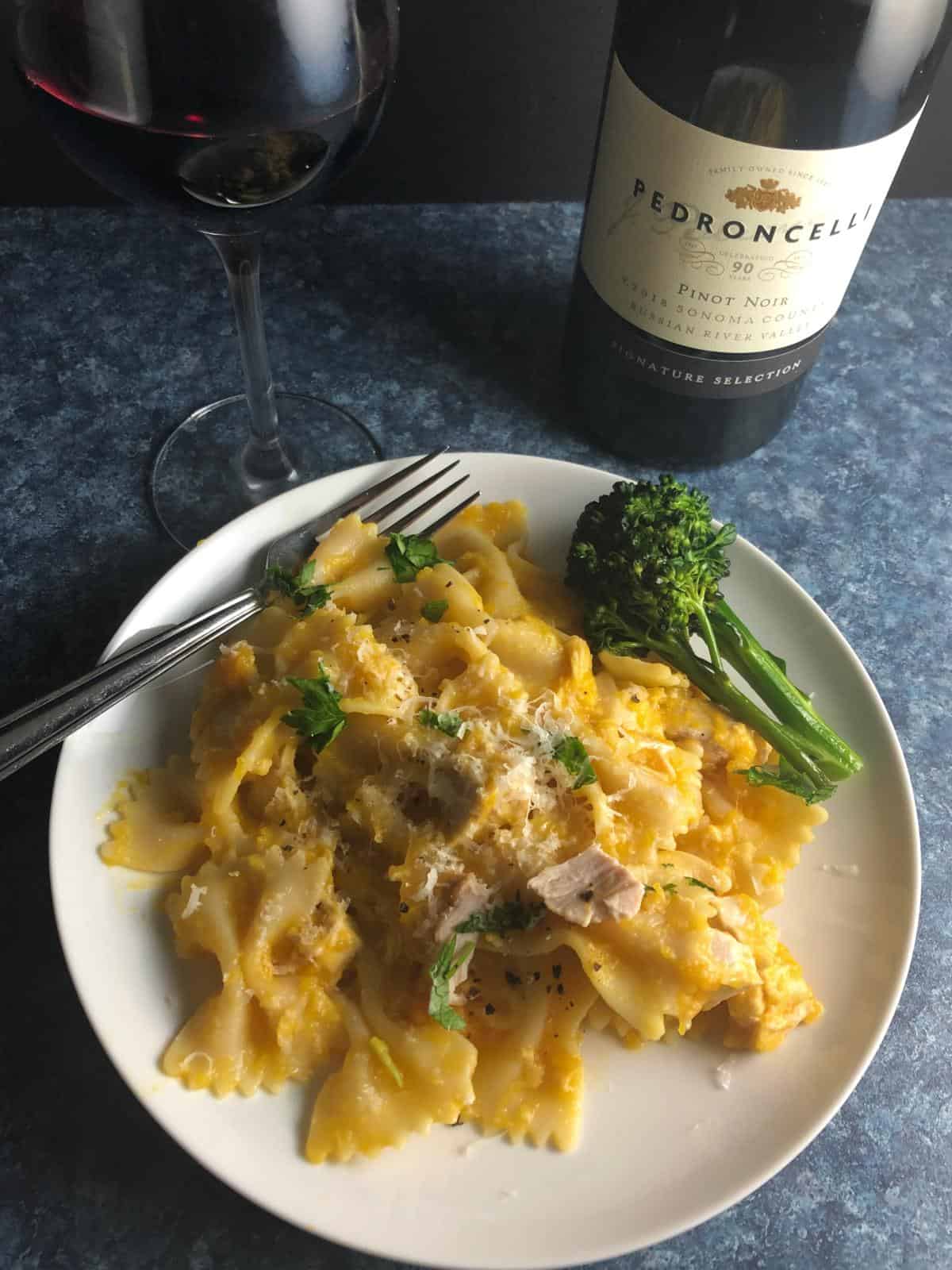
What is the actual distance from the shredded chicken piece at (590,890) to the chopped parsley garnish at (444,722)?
276 mm

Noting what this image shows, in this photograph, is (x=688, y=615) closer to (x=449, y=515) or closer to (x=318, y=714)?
(x=449, y=515)

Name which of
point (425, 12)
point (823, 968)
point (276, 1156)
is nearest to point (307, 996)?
point (276, 1156)

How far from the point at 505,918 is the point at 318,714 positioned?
457 mm

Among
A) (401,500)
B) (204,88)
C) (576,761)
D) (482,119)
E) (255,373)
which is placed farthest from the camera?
(482,119)

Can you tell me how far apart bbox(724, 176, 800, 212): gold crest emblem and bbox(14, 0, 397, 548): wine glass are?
2.12ft

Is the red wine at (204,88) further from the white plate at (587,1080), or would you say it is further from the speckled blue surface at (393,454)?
the speckled blue surface at (393,454)

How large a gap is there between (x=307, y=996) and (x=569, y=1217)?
0.52 m

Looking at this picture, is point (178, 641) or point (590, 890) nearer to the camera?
point (590, 890)

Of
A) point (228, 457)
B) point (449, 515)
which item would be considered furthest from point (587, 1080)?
point (228, 457)

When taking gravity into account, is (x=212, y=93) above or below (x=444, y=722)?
above

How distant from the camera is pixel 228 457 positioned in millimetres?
2670

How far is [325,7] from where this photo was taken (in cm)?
159

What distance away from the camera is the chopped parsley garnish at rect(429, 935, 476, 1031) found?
167cm

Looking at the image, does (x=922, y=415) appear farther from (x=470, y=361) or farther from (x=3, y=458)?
(x=3, y=458)
